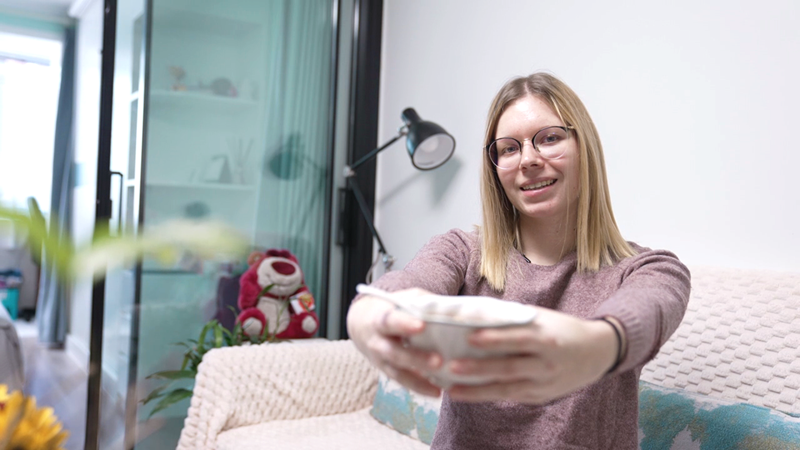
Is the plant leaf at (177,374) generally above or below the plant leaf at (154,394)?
above

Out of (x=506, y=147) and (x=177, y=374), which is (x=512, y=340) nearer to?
(x=506, y=147)

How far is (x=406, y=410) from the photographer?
163 cm

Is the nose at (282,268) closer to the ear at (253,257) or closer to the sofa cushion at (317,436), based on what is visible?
the ear at (253,257)

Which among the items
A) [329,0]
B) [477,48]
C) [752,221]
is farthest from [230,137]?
[752,221]

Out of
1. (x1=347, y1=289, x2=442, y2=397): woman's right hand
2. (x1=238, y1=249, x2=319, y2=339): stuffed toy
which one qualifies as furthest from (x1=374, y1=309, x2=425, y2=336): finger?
(x1=238, y1=249, x2=319, y2=339): stuffed toy

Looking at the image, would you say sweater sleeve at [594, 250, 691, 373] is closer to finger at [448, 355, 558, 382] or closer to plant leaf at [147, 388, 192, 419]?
finger at [448, 355, 558, 382]

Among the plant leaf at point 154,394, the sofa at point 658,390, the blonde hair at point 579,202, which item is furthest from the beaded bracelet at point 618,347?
the plant leaf at point 154,394

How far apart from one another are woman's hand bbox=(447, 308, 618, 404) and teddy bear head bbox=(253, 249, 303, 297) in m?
1.70

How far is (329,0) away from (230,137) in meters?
0.76

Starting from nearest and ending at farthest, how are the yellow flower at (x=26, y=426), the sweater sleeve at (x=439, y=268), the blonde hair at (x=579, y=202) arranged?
the yellow flower at (x=26, y=426) < the sweater sleeve at (x=439, y=268) < the blonde hair at (x=579, y=202)

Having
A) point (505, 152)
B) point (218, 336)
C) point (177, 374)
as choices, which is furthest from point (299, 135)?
point (505, 152)

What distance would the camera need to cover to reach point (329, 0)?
2664 millimetres

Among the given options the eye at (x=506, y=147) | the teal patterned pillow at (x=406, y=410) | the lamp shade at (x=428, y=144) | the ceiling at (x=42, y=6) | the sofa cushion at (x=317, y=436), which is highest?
the ceiling at (x=42, y=6)

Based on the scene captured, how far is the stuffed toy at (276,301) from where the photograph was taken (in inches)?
83.6
